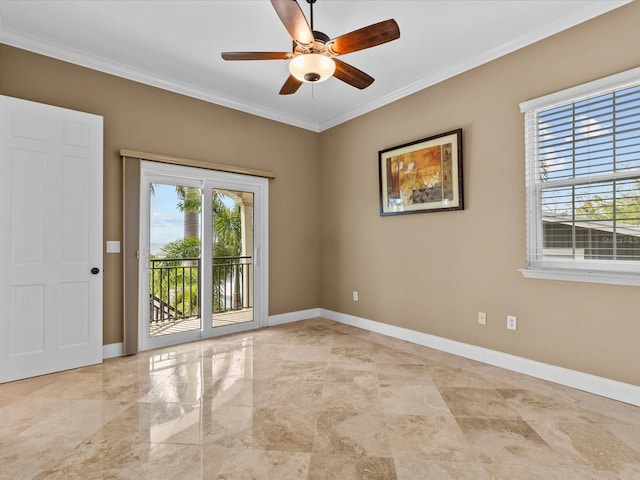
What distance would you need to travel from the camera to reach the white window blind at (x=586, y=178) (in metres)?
2.38

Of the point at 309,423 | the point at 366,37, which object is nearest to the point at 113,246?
the point at 309,423

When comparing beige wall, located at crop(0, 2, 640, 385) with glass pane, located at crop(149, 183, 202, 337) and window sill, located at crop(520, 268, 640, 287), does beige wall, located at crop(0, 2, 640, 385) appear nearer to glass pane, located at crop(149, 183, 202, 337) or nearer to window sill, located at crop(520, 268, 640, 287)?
window sill, located at crop(520, 268, 640, 287)

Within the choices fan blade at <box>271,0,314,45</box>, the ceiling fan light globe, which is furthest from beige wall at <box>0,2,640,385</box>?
fan blade at <box>271,0,314,45</box>

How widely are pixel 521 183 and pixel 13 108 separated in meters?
4.33

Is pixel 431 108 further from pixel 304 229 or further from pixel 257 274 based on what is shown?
pixel 257 274

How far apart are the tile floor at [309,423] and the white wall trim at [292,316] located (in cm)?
138

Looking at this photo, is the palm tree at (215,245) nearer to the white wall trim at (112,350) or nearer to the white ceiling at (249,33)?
the white wall trim at (112,350)

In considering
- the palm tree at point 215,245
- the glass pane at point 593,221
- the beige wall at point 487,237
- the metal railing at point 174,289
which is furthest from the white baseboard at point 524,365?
the metal railing at point 174,289

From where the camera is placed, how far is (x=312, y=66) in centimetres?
231

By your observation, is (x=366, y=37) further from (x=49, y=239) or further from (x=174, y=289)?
(x=174, y=289)

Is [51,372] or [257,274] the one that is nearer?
[51,372]

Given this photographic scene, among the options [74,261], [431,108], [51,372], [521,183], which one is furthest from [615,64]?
[51,372]

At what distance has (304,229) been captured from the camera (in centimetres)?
496

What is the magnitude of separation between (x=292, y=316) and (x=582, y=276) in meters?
3.37
